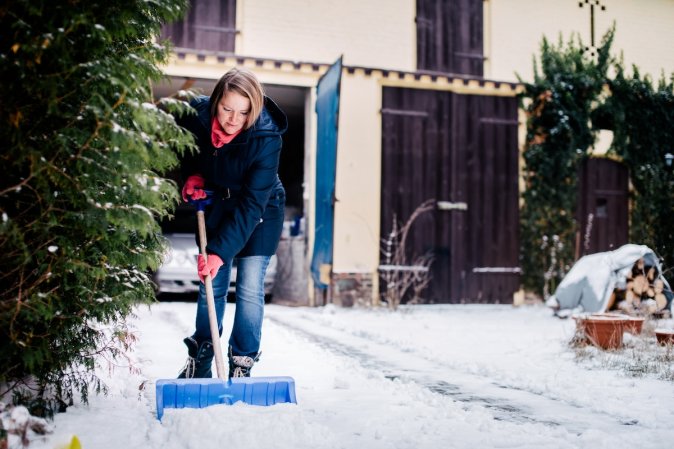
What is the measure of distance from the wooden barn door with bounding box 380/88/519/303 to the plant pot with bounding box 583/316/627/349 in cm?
398

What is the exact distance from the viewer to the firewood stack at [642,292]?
6.48 m

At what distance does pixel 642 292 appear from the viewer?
260 inches

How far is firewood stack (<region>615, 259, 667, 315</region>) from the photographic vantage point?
6.48 meters

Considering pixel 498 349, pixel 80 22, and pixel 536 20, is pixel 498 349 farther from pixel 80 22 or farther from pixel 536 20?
pixel 536 20

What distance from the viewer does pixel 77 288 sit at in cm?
229

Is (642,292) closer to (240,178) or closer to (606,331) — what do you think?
(606,331)

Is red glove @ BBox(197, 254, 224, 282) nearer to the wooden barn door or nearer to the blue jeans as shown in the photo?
the blue jeans

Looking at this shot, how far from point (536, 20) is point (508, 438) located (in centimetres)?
823

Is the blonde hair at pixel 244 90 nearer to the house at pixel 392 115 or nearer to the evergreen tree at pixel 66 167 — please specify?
the evergreen tree at pixel 66 167

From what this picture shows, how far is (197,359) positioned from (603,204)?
7.86 metres


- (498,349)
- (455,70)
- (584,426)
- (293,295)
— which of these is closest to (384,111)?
(455,70)

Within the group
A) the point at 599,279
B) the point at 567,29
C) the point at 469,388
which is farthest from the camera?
the point at 567,29

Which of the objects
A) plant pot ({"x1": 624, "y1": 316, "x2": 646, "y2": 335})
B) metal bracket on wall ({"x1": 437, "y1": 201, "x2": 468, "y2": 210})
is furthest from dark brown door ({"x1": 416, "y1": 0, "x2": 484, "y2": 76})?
plant pot ({"x1": 624, "y1": 316, "x2": 646, "y2": 335})

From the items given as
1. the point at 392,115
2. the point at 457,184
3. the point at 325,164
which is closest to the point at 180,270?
the point at 325,164
